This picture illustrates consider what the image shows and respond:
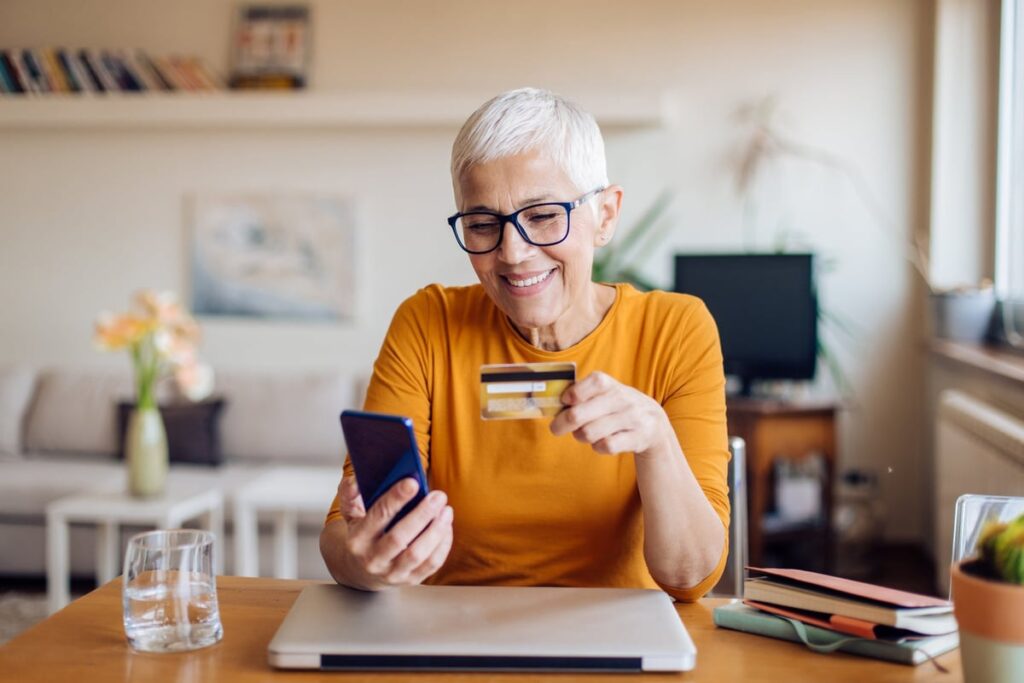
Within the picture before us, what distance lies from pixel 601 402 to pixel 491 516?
0.42m

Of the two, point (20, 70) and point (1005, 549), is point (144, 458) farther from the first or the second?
point (1005, 549)

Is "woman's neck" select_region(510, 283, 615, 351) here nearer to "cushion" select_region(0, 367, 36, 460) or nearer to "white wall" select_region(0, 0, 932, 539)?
"white wall" select_region(0, 0, 932, 539)

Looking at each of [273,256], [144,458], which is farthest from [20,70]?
[144,458]

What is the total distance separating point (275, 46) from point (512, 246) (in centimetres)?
352

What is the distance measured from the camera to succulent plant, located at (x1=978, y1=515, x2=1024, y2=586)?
33.5 inches

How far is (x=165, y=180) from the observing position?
4.63 metres

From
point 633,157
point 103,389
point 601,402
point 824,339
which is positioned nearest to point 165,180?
point 103,389

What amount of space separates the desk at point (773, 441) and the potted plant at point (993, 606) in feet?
8.96

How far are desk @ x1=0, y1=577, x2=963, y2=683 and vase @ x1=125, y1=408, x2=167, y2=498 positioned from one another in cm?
225

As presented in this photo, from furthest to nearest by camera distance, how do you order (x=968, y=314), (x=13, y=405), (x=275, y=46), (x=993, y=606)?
(x=275, y=46)
(x=13, y=405)
(x=968, y=314)
(x=993, y=606)

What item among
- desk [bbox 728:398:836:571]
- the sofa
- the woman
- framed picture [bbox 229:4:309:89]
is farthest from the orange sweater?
framed picture [bbox 229:4:309:89]

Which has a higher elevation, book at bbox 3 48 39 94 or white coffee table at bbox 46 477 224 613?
book at bbox 3 48 39 94

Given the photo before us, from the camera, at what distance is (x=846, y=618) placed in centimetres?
104

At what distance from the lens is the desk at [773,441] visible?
3.60 metres
